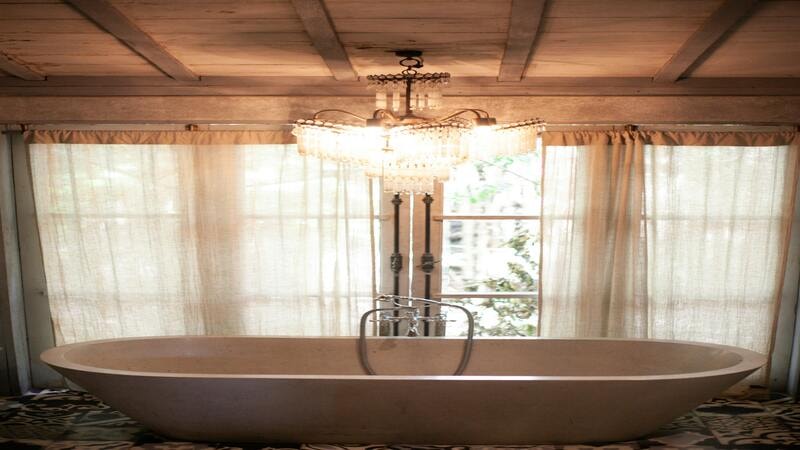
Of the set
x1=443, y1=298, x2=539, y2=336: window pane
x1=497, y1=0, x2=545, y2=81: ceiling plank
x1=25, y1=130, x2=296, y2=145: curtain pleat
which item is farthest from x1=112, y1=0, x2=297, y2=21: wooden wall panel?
x1=443, y1=298, x2=539, y2=336: window pane

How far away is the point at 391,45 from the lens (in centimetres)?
315

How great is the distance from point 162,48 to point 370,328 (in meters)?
1.93

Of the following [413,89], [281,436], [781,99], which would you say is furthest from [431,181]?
[781,99]

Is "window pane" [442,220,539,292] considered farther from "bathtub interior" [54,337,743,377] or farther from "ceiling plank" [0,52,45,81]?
"ceiling plank" [0,52,45,81]

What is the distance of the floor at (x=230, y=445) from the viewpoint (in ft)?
10.5

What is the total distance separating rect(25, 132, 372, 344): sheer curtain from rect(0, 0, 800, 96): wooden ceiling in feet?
1.39

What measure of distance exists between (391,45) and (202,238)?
1.70m

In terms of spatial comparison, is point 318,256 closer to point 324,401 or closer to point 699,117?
point 324,401

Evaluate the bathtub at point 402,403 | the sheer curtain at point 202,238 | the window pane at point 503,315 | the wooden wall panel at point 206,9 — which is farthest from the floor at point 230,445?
the wooden wall panel at point 206,9

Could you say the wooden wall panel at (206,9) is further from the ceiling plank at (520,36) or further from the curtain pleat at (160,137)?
the curtain pleat at (160,137)

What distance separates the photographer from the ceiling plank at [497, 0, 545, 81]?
2.56 metres

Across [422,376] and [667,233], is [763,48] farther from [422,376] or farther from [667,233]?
[422,376]

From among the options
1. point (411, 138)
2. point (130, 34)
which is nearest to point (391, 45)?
point (411, 138)

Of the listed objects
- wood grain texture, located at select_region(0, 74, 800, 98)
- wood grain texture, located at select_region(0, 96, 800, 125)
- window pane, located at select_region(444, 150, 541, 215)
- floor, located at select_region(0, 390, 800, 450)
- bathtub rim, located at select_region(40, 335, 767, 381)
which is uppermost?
wood grain texture, located at select_region(0, 74, 800, 98)
